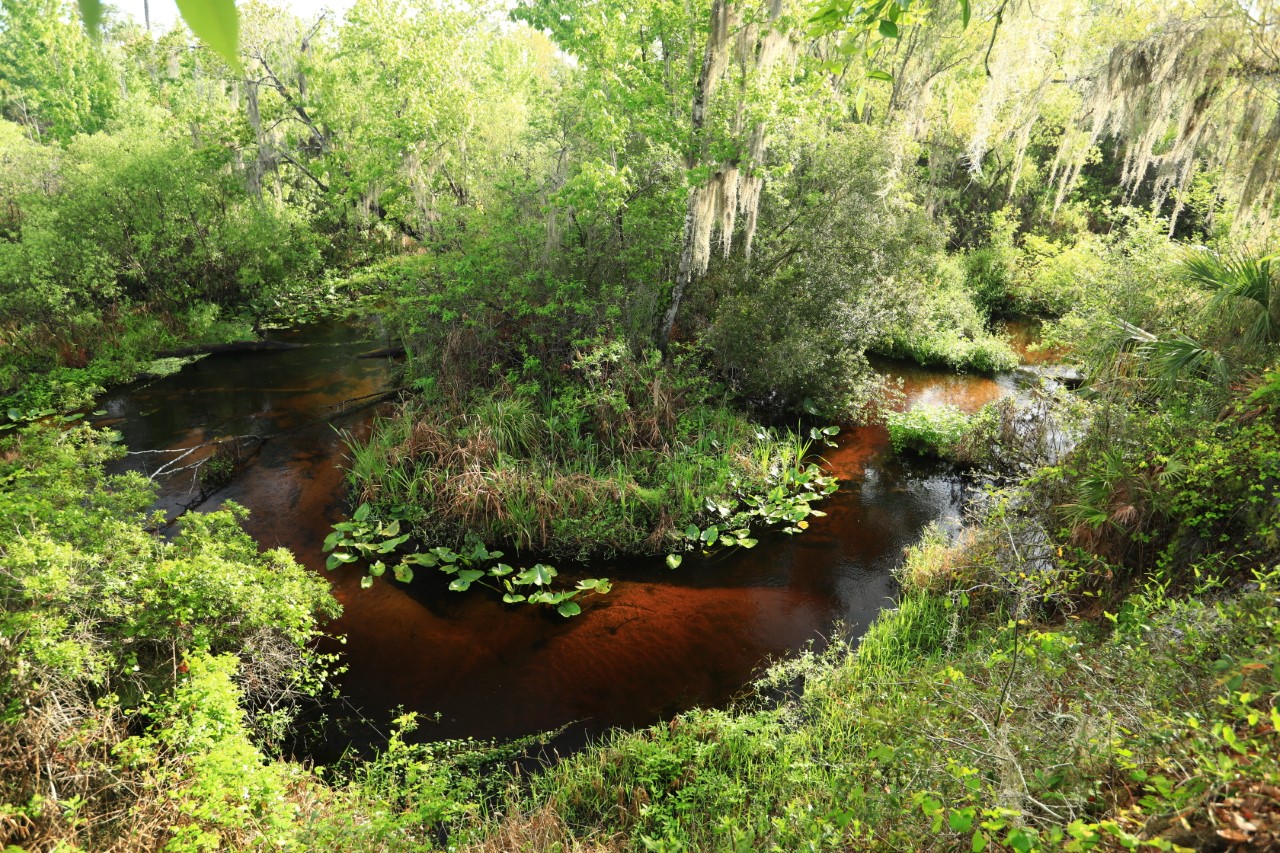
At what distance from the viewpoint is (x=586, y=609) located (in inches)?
281

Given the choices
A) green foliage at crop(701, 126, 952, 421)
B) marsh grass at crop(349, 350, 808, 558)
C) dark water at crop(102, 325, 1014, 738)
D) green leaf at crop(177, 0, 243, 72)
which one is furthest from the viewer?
green foliage at crop(701, 126, 952, 421)

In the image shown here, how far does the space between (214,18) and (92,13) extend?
0.21 meters

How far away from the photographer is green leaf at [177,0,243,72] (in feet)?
2.05

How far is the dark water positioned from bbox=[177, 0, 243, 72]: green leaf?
5.77 meters

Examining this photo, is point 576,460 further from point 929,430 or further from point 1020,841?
point 1020,841

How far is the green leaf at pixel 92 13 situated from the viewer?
2.24 feet

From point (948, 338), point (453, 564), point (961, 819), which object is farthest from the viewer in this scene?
point (948, 338)

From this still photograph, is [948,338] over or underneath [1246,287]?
underneath

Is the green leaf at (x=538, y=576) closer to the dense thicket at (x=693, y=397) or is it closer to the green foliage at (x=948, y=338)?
the dense thicket at (x=693, y=397)

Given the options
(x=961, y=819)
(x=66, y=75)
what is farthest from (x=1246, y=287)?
(x=66, y=75)

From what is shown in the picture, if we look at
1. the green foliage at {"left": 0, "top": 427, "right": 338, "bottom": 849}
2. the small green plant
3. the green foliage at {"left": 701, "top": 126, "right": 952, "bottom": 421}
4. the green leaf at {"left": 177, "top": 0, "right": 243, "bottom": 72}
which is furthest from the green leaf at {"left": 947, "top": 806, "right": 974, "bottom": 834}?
the green foliage at {"left": 701, "top": 126, "right": 952, "bottom": 421}

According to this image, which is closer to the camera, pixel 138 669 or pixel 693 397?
pixel 138 669

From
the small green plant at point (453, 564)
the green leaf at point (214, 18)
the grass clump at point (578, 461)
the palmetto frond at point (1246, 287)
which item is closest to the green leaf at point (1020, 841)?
the green leaf at point (214, 18)

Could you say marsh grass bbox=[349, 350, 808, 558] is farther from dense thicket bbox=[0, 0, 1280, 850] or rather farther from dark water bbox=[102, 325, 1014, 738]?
dark water bbox=[102, 325, 1014, 738]
